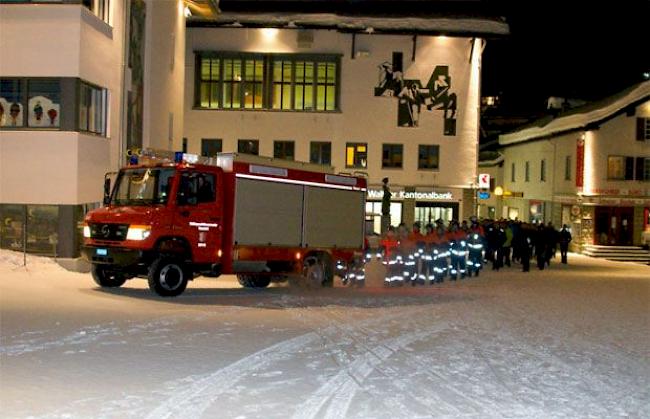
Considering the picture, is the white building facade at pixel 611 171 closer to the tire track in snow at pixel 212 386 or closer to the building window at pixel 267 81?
the building window at pixel 267 81

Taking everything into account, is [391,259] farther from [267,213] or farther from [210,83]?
[210,83]

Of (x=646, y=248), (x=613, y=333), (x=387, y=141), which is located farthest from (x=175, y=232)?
(x=646, y=248)

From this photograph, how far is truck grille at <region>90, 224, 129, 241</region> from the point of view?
1695cm

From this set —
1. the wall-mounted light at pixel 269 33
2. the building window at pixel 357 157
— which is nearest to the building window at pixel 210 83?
the wall-mounted light at pixel 269 33

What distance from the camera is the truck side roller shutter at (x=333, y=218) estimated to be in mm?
20781

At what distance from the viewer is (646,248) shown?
147 ft

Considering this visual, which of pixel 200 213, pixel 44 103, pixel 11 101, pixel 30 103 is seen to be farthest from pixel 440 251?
pixel 11 101

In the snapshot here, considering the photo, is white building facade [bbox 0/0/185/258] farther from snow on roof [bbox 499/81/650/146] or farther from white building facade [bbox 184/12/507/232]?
snow on roof [bbox 499/81/650/146]

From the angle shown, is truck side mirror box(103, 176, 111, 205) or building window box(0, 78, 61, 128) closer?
truck side mirror box(103, 176, 111, 205)

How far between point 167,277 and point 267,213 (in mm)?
2984

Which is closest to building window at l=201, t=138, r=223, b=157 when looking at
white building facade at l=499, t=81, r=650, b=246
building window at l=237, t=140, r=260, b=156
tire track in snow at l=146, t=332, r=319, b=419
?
building window at l=237, t=140, r=260, b=156

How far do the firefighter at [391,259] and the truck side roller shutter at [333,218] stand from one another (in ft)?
2.28

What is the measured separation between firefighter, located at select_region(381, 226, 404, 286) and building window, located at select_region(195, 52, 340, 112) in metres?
20.7

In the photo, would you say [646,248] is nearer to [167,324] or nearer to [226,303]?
[226,303]
